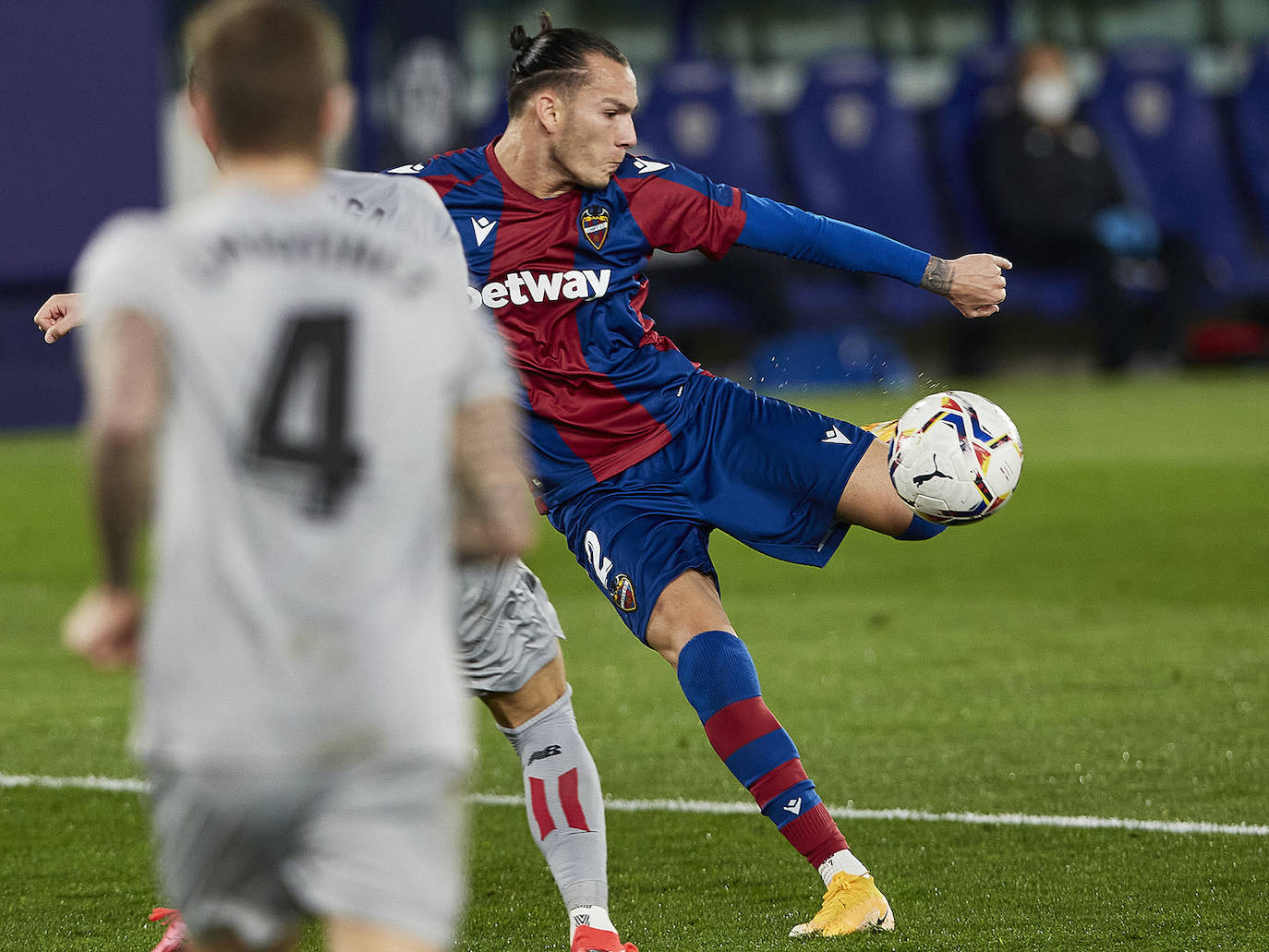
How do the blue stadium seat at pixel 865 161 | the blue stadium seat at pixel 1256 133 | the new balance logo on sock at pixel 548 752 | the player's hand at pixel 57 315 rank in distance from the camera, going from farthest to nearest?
the blue stadium seat at pixel 1256 133 → the blue stadium seat at pixel 865 161 → the new balance logo on sock at pixel 548 752 → the player's hand at pixel 57 315

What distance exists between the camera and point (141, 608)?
2262mm

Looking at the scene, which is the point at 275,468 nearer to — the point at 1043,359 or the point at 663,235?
the point at 663,235

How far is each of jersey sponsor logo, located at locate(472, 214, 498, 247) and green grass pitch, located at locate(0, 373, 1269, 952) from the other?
1466 mm

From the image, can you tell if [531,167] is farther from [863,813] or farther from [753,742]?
[863,813]

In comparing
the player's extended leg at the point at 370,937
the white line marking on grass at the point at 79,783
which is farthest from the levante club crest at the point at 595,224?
the player's extended leg at the point at 370,937

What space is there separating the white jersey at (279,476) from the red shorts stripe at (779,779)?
205 cm

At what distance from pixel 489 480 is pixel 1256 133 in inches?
772

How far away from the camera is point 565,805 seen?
154 inches

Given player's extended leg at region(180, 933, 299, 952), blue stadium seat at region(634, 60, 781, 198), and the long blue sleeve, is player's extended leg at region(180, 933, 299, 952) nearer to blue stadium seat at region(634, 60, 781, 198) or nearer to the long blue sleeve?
the long blue sleeve

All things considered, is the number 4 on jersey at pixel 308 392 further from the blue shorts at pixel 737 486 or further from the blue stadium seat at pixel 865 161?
the blue stadium seat at pixel 865 161

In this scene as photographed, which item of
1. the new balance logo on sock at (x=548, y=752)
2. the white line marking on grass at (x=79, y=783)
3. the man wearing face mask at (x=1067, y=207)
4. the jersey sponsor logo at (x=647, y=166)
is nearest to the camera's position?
the new balance logo on sock at (x=548, y=752)

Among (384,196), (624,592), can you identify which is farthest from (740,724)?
(384,196)

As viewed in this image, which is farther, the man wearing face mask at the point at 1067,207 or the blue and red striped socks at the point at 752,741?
the man wearing face mask at the point at 1067,207

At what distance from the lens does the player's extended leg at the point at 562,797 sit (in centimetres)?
386
